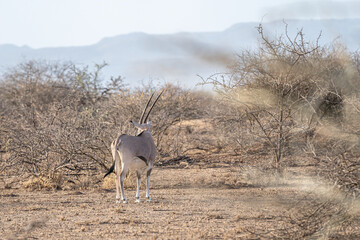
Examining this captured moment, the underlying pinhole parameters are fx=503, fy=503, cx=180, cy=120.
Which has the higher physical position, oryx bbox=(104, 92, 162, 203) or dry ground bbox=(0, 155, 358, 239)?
oryx bbox=(104, 92, 162, 203)

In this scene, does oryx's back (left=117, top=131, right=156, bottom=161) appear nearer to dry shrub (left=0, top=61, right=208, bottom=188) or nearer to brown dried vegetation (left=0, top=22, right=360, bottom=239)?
brown dried vegetation (left=0, top=22, right=360, bottom=239)

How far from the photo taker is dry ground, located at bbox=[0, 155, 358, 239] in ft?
25.1

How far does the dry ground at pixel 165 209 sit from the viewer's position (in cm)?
764

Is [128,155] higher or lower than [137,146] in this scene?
lower

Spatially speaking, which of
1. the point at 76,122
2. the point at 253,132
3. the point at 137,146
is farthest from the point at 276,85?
the point at 76,122

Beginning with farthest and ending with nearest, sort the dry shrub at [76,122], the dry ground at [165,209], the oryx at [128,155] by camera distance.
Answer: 1. the dry shrub at [76,122]
2. the oryx at [128,155]
3. the dry ground at [165,209]

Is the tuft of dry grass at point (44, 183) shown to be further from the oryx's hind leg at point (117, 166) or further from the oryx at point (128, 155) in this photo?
the oryx's hind leg at point (117, 166)

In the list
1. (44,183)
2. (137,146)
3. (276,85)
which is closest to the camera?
(137,146)

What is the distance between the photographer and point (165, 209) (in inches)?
374

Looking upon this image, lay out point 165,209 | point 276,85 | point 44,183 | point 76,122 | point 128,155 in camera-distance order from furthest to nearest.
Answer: point 76,122 → point 44,183 → point 276,85 → point 128,155 → point 165,209

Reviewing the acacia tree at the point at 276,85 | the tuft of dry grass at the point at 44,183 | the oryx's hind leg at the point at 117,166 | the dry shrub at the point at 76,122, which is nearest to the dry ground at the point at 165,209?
the oryx's hind leg at the point at 117,166

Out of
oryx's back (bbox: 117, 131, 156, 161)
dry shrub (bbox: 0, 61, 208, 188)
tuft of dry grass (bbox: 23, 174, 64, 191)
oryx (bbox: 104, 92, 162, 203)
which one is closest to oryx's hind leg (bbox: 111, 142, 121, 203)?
oryx (bbox: 104, 92, 162, 203)

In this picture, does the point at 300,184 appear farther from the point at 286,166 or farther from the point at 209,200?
the point at 209,200

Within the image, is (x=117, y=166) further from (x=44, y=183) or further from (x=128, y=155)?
(x=44, y=183)
